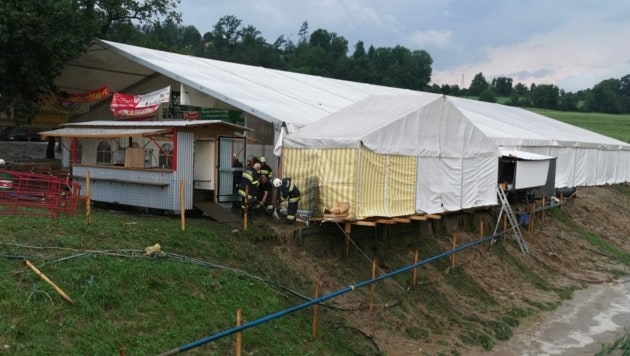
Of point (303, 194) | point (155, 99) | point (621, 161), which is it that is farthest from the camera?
point (621, 161)

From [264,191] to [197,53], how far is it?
97.4 meters

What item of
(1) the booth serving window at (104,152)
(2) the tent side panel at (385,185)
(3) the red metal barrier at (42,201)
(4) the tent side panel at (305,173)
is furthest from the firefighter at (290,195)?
(1) the booth serving window at (104,152)

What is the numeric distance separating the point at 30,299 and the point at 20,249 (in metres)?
2.03

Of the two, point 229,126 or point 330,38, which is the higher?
point 330,38

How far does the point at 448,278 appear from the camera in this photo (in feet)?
63.2

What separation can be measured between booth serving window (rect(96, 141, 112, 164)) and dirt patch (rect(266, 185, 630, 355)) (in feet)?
21.8

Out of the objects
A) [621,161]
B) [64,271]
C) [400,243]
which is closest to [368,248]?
[400,243]

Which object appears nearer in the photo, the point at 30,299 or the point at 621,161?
the point at 30,299

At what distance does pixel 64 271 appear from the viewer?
10.2 metres

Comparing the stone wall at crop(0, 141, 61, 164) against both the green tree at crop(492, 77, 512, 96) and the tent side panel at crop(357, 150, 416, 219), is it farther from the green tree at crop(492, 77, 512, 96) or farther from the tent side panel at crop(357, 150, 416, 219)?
the green tree at crop(492, 77, 512, 96)

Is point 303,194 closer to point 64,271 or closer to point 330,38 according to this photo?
point 64,271

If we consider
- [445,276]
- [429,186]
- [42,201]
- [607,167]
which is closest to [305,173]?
[429,186]

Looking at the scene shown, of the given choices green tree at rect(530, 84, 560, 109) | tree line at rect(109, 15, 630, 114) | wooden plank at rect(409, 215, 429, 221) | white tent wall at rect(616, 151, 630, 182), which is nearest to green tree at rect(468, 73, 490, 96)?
tree line at rect(109, 15, 630, 114)

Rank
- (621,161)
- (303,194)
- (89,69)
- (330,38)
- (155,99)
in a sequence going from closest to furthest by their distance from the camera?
(303,194) → (155,99) → (89,69) → (621,161) → (330,38)
